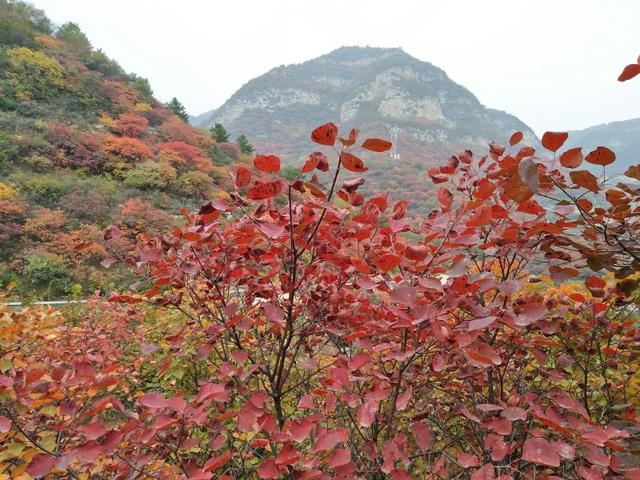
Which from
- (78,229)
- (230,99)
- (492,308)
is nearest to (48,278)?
(78,229)

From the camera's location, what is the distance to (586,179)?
88cm

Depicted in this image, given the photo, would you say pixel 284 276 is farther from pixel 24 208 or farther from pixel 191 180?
pixel 191 180

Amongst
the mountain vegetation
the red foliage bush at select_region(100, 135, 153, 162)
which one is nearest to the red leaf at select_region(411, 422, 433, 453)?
the mountain vegetation

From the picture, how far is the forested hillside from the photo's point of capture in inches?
365

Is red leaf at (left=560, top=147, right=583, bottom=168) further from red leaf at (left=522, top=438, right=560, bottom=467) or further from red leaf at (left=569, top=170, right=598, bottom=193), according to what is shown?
red leaf at (left=522, top=438, right=560, bottom=467)

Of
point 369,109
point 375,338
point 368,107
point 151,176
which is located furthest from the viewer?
point 368,107

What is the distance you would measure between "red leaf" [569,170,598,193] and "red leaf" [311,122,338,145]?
540mm

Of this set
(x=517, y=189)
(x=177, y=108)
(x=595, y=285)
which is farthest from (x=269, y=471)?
(x=177, y=108)

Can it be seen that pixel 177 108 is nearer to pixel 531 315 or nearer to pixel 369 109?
pixel 531 315

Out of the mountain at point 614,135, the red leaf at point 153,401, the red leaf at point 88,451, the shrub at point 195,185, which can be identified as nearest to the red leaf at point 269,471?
the red leaf at point 153,401

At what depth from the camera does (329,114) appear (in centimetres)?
7650

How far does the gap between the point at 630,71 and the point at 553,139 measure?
172mm

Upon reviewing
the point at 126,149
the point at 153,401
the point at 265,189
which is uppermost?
the point at 126,149

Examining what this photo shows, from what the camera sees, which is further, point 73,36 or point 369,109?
point 369,109
